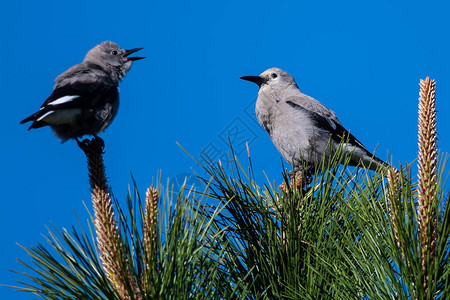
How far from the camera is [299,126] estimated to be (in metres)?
5.05

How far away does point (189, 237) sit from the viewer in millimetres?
2035

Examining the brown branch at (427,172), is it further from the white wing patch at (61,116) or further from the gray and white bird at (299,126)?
the gray and white bird at (299,126)

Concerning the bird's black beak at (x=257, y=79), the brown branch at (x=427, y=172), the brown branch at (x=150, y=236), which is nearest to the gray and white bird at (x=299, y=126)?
the bird's black beak at (x=257, y=79)

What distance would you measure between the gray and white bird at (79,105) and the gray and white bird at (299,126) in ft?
5.23

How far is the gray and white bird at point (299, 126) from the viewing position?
16.5 ft

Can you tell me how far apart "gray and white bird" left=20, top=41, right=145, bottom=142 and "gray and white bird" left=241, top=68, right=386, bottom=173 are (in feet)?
5.23

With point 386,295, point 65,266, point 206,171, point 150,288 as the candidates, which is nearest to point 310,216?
point 206,171

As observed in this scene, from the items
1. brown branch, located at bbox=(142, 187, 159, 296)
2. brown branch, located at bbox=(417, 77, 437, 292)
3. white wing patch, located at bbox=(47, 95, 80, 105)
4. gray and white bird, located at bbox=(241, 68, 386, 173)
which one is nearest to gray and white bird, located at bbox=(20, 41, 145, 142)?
white wing patch, located at bbox=(47, 95, 80, 105)

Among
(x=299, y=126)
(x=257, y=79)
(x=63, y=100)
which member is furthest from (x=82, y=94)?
(x=257, y=79)

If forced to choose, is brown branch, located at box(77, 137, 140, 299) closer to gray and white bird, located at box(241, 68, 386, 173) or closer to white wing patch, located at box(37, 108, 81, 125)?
white wing patch, located at box(37, 108, 81, 125)

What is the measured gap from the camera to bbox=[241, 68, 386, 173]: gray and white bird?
16.5 feet

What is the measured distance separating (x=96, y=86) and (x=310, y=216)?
2398 mm

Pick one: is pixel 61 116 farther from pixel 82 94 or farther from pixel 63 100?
pixel 82 94

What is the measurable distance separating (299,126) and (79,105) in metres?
2.03
